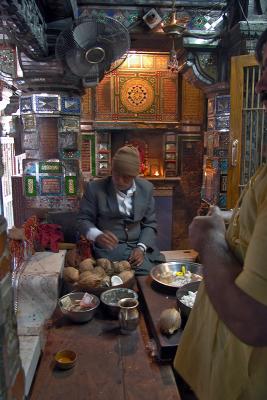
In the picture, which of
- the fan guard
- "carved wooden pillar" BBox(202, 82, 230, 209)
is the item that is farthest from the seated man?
"carved wooden pillar" BBox(202, 82, 230, 209)

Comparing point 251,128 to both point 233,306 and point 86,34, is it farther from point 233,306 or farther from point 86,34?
point 233,306

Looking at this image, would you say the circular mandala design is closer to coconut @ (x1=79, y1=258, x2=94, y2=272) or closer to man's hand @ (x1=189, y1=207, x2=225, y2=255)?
coconut @ (x1=79, y1=258, x2=94, y2=272)

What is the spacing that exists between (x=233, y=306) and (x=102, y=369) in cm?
122

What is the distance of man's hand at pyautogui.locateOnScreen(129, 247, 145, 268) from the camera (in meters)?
3.08

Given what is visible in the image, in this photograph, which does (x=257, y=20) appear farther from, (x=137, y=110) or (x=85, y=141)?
(x=85, y=141)

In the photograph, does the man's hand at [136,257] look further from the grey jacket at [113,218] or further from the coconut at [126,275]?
the coconut at [126,275]

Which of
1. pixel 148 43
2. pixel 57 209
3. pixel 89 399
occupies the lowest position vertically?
pixel 89 399

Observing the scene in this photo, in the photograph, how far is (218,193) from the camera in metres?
4.61

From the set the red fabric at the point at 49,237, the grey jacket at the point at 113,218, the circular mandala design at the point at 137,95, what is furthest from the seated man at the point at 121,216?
Result: the circular mandala design at the point at 137,95

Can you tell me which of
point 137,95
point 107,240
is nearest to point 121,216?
point 107,240

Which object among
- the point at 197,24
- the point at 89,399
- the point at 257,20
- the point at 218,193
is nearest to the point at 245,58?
the point at 257,20

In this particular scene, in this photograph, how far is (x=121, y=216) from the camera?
10.9 feet

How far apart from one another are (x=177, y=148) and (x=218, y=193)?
9.32 feet

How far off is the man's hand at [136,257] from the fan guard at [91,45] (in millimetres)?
2150
